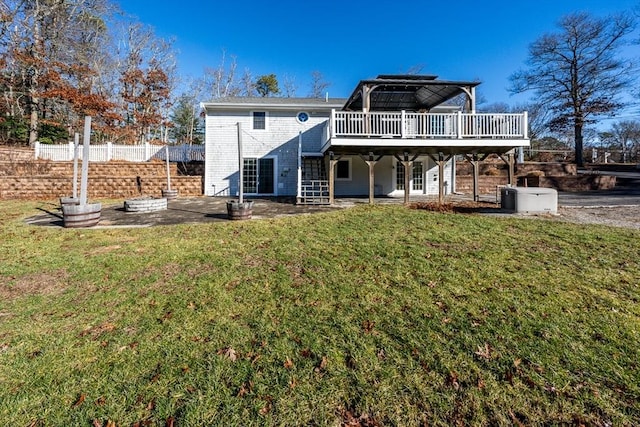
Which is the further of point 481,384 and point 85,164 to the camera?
point 85,164

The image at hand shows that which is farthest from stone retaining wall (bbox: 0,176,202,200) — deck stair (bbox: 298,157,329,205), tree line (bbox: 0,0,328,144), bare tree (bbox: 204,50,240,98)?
bare tree (bbox: 204,50,240,98)

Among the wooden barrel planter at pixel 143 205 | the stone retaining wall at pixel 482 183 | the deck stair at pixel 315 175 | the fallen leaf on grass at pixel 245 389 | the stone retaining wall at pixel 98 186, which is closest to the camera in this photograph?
the fallen leaf on grass at pixel 245 389

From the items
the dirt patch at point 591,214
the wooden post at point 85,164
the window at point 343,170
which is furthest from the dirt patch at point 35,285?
the window at point 343,170

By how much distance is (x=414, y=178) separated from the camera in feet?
51.3

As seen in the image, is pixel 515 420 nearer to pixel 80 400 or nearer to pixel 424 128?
pixel 80 400

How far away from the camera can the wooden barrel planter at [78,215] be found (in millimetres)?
7410

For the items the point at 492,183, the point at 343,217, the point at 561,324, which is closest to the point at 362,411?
the point at 561,324

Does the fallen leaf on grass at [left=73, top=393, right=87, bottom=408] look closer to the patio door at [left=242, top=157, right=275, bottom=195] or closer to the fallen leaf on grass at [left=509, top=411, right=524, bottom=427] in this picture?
the fallen leaf on grass at [left=509, top=411, right=524, bottom=427]

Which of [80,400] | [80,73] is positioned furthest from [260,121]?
[80,73]

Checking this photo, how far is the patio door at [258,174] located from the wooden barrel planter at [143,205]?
5.26 metres

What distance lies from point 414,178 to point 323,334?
13883 mm

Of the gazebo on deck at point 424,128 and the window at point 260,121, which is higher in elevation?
the window at point 260,121

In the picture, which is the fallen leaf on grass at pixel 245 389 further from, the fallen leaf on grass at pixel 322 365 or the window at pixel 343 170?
the window at pixel 343 170

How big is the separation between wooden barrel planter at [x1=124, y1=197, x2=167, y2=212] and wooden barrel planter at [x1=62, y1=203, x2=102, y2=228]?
2065 millimetres
